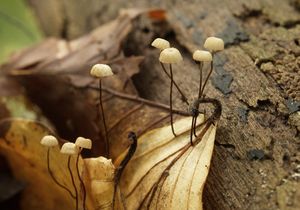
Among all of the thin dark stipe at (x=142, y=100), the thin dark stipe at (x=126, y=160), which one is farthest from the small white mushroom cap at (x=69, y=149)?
the thin dark stipe at (x=142, y=100)

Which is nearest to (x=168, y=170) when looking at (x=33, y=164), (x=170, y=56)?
(x=170, y=56)

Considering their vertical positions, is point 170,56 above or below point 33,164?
above

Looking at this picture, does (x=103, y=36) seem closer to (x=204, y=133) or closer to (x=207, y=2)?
(x=207, y=2)

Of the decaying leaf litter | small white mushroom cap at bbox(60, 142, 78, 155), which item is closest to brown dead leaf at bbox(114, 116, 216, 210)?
the decaying leaf litter

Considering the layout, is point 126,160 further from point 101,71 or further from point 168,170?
point 101,71

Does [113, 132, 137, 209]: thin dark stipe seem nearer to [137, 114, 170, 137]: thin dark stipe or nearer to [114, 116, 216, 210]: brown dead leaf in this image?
[114, 116, 216, 210]: brown dead leaf

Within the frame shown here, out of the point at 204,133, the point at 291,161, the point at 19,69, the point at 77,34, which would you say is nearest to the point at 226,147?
the point at 204,133

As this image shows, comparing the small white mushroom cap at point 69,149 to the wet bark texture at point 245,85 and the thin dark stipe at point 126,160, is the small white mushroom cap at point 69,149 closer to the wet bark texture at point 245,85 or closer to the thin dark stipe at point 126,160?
the thin dark stipe at point 126,160
